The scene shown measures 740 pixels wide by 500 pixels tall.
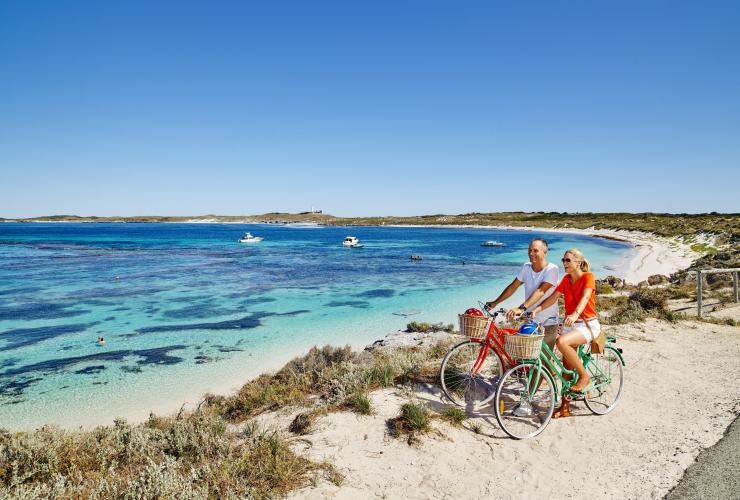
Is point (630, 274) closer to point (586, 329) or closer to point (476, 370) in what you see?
point (586, 329)

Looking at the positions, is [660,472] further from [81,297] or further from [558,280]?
[81,297]

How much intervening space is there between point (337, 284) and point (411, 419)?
75.5ft

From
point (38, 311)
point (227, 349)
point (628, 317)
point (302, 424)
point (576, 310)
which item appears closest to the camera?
point (576, 310)

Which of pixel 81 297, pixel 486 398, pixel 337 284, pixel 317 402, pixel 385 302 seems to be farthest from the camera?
pixel 337 284

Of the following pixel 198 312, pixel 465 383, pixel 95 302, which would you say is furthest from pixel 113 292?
pixel 465 383

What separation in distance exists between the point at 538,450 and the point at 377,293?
775 inches

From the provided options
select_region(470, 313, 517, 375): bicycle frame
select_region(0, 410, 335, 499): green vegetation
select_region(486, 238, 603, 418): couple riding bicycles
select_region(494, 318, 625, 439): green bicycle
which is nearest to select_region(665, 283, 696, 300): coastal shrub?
select_region(494, 318, 625, 439): green bicycle

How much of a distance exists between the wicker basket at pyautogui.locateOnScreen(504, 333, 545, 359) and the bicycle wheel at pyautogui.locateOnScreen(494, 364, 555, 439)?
0.21m

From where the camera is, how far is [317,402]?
6836 millimetres

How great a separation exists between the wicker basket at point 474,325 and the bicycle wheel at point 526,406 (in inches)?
22.3

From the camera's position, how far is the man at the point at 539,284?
5.43m

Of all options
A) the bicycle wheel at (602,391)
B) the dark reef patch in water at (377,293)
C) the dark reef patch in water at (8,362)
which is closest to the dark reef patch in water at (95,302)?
the dark reef patch in water at (8,362)

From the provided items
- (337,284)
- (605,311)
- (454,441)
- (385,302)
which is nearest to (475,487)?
(454,441)

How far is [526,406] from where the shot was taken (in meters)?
5.70
